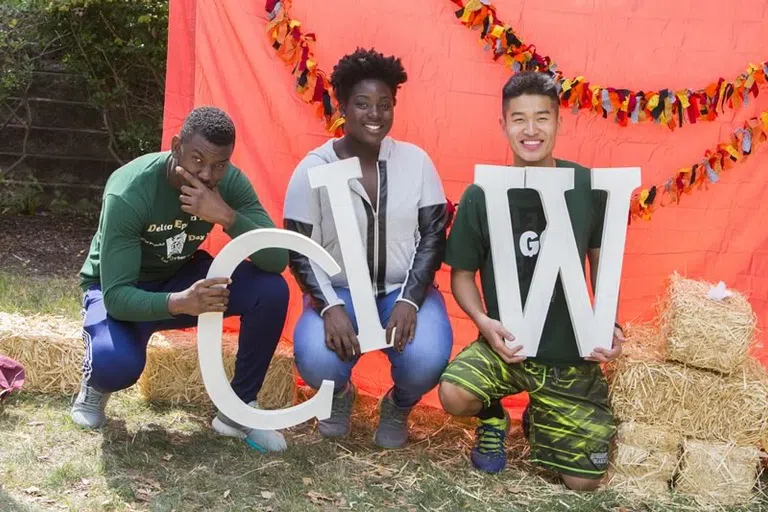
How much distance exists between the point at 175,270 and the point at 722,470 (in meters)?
2.08

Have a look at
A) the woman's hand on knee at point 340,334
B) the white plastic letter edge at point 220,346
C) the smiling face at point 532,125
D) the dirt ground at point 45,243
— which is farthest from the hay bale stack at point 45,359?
the smiling face at point 532,125

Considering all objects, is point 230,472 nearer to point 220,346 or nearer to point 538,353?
point 220,346

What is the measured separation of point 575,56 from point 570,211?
2.31 feet

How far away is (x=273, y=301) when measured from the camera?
3.41 m

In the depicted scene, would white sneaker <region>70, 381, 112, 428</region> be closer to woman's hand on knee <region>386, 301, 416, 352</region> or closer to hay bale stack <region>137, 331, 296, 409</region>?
hay bale stack <region>137, 331, 296, 409</region>

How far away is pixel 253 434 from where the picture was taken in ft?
11.2

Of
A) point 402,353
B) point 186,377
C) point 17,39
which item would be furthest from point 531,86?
point 17,39

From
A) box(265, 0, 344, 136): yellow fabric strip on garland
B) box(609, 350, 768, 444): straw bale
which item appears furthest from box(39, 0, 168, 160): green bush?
box(609, 350, 768, 444): straw bale

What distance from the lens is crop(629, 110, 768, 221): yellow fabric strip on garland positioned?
371cm

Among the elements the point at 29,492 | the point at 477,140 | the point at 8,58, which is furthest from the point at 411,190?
the point at 8,58

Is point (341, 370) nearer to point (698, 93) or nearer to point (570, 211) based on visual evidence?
point (570, 211)

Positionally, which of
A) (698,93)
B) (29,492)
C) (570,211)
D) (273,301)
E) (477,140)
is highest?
(698,93)

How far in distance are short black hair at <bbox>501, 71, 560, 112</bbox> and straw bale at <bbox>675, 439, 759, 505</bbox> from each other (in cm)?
129

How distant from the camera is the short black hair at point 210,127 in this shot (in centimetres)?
306
